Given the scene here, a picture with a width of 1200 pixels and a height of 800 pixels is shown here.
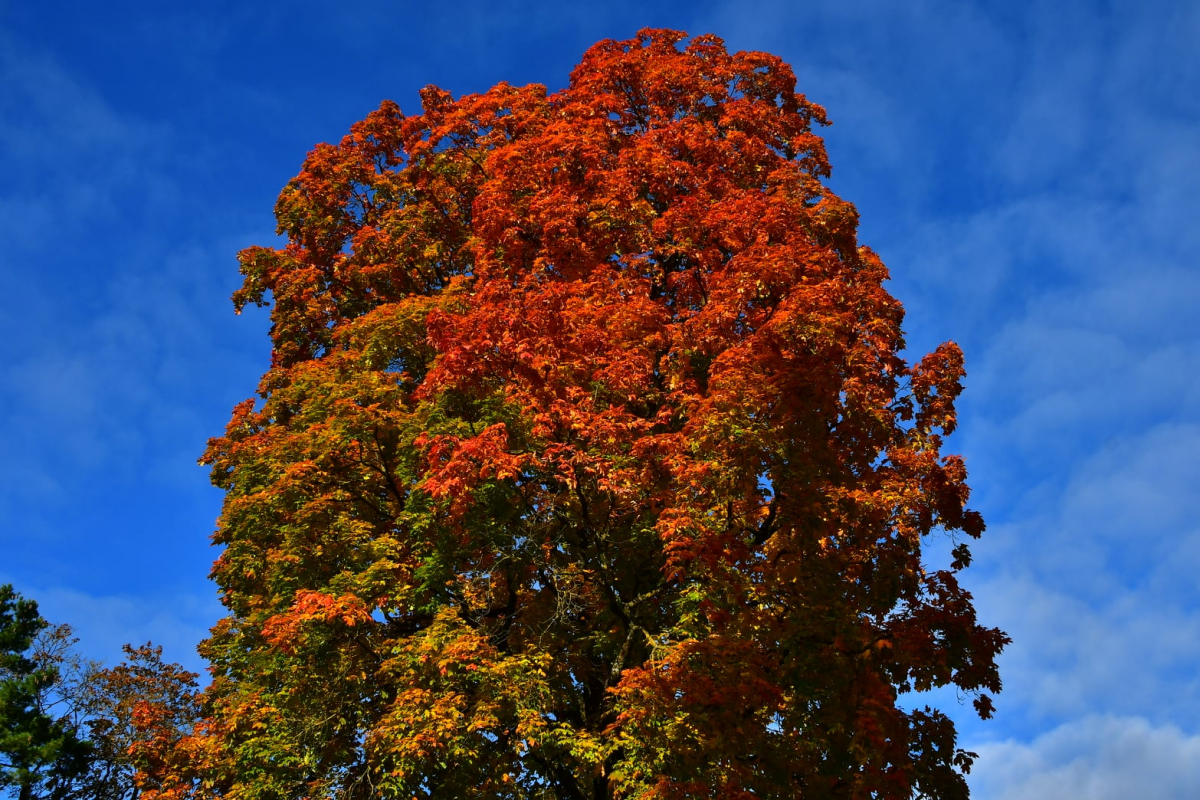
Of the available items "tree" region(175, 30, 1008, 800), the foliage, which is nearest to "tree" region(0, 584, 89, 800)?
the foliage

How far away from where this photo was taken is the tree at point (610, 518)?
10.9 m

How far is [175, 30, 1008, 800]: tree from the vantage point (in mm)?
10922

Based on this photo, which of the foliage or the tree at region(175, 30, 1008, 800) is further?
the foliage

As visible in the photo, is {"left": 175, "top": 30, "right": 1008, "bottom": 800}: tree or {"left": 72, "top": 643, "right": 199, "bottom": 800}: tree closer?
{"left": 175, "top": 30, "right": 1008, "bottom": 800}: tree

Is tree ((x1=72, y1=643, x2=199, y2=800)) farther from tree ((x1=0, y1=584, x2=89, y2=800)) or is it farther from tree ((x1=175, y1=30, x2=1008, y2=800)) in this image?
tree ((x1=175, y1=30, x2=1008, y2=800))

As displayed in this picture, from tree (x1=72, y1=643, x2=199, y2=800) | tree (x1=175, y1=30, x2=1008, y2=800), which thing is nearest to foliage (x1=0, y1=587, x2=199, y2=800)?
tree (x1=72, y1=643, x2=199, y2=800)

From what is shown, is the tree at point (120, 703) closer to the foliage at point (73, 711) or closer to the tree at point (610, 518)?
the foliage at point (73, 711)

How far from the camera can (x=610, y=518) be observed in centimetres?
1266

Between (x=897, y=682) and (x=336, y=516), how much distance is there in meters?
8.77

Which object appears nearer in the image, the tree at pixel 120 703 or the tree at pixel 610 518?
the tree at pixel 610 518

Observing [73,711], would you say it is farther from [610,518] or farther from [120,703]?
[610,518]

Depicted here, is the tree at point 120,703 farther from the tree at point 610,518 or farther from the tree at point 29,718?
the tree at point 610,518

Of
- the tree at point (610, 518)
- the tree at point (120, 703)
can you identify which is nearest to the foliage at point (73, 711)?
the tree at point (120, 703)

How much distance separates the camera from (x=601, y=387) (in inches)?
500
